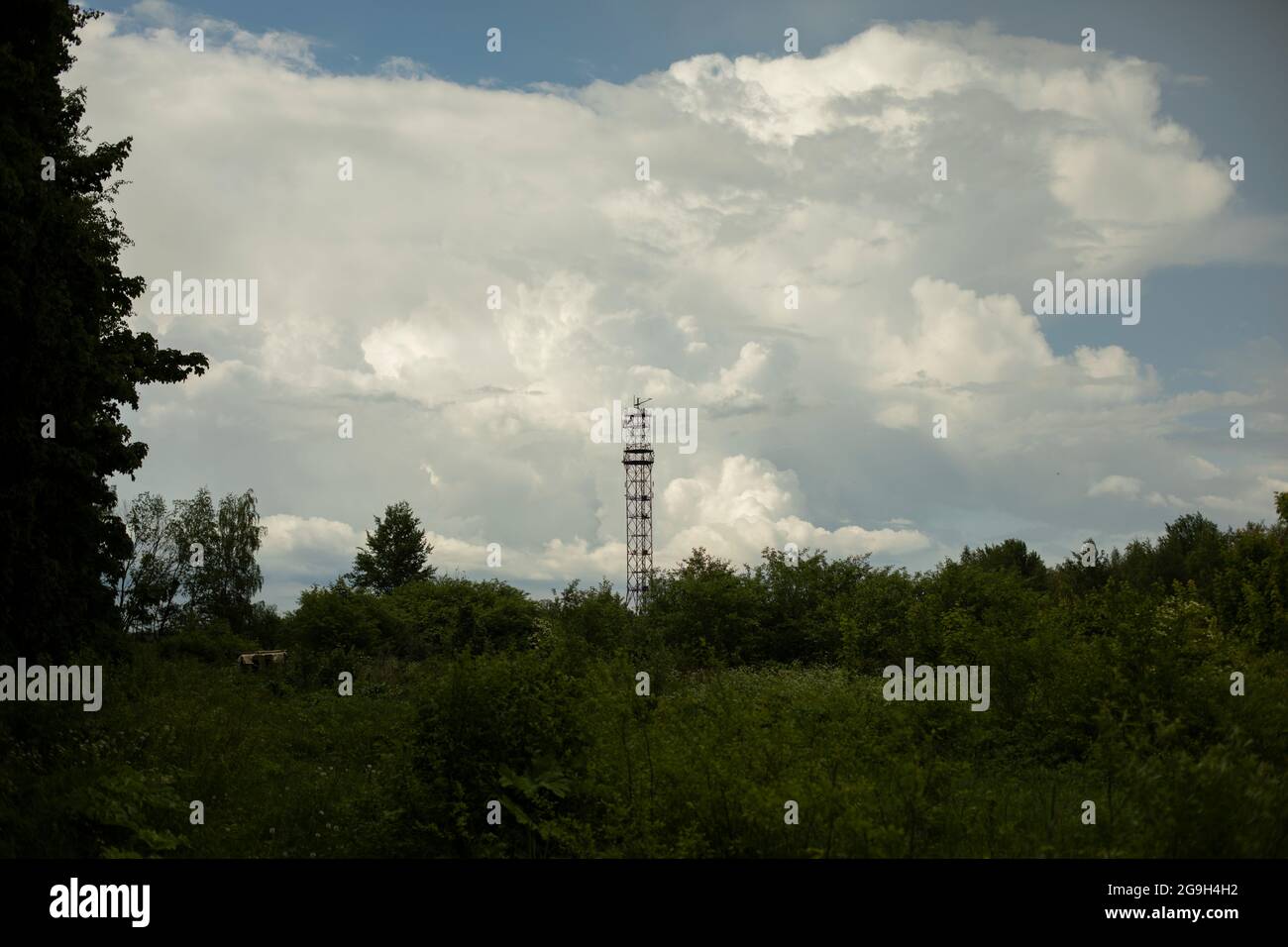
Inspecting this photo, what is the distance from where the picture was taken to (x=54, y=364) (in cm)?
1698

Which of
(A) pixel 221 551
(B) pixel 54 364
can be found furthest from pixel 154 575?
(B) pixel 54 364

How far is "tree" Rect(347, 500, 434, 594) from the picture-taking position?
66.2 metres

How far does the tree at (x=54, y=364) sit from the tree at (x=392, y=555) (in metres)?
44.7

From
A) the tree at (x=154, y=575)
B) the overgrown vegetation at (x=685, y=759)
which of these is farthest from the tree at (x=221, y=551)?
the overgrown vegetation at (x=685, y=759)

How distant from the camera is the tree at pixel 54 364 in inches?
635

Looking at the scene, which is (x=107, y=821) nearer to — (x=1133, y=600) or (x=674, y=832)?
(x=674, y=832)

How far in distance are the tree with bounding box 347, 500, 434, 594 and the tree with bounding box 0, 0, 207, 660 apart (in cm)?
4472

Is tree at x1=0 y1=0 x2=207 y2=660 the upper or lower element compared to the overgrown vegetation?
upper

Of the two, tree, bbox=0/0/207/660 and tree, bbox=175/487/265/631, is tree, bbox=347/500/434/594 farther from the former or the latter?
tree, bbox=0/0/207/660

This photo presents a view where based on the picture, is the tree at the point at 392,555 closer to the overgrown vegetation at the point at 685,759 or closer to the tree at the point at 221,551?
the tree at the point at 221,551

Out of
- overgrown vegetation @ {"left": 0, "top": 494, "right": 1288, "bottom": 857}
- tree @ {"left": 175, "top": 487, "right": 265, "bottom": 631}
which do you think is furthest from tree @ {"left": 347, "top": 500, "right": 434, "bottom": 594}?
overgrown vegetation @ {"left": 0, "top": 494, "right": 1288, "bottom": 857}
